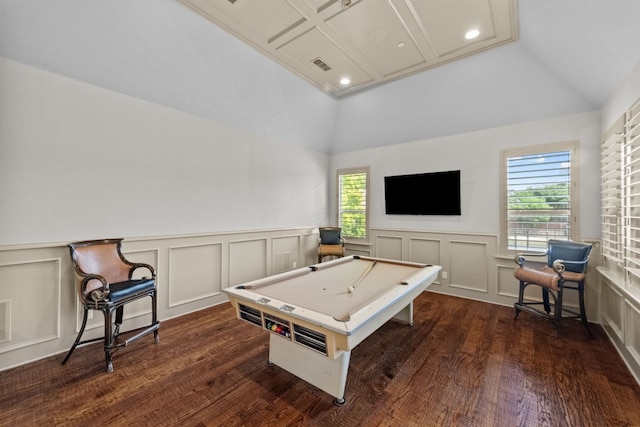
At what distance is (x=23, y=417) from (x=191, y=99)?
318cm

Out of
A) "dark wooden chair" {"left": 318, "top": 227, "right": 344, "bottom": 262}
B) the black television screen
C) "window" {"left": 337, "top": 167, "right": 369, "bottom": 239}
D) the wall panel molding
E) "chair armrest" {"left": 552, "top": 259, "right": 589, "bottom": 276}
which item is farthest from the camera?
"window" {"left": 337, "top": 167, "right": 369, "bottom": 239}

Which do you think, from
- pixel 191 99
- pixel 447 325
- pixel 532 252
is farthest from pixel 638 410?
pixel 191 99

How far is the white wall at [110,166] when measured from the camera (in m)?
2.29

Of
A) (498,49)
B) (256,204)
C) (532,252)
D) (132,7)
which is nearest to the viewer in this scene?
(132,7)

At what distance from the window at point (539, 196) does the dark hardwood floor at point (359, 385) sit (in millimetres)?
1213

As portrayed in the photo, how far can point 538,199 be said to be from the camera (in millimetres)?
3525

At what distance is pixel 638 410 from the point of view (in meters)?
1.78

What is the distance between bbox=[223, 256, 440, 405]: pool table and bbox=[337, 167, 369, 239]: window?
2544mm

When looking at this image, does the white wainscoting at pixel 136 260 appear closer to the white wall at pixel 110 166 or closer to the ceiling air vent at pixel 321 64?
the white wall at pixel 110 166

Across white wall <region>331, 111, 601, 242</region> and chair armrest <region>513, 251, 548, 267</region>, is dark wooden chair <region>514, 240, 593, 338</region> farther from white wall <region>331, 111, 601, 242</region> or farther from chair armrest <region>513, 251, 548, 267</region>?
white wall <region>331, 111, 601, 242</region>

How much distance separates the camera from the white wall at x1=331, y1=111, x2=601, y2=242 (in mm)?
3234

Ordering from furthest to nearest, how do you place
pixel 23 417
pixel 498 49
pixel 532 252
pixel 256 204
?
1. pixel 256 204
2. pixel 532 252
3. pixel 498 49
4. pixel 23 417

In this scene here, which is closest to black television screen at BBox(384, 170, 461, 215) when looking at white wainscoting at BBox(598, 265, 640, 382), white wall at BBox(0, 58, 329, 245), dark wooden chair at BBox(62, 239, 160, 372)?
white wainscoting at BBox(598, 265, 640, 382)

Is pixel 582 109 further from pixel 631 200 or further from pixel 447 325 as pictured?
pixel 447 325
